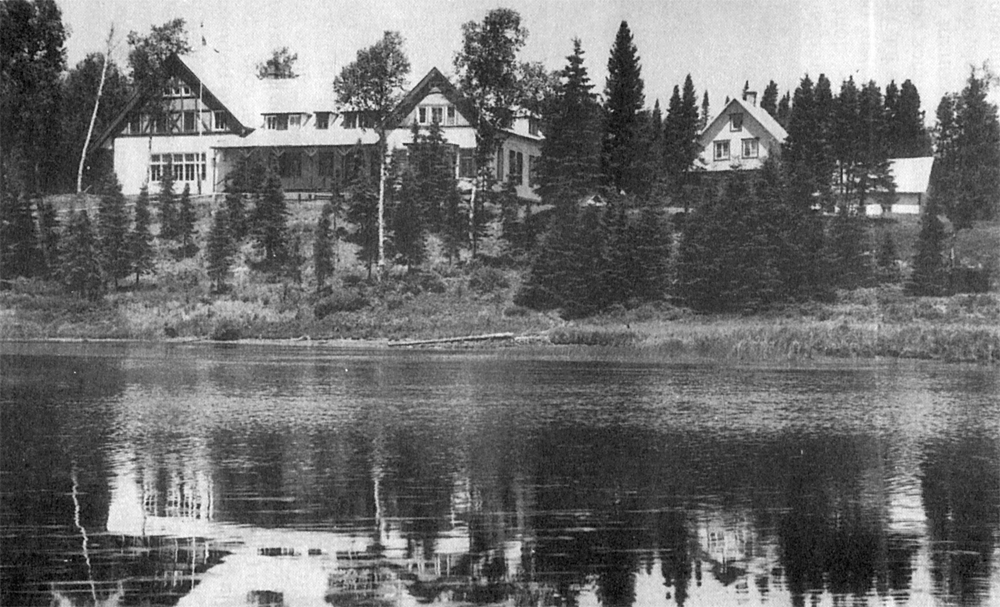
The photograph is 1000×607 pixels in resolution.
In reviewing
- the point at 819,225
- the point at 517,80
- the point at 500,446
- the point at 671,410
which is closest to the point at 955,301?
the point at 819,225

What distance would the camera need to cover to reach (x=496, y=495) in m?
16.6

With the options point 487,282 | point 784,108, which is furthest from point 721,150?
point 784,108

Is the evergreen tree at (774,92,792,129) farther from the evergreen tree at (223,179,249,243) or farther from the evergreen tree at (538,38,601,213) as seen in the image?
the evergreen tree at (223,179,249,243)

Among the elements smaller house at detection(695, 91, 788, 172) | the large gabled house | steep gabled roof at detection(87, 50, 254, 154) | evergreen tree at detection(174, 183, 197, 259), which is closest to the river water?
evergreen tree at detection(174, 183, 197, 259)

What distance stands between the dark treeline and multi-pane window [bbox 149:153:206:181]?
1921mm

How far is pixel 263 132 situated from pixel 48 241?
16.6 m

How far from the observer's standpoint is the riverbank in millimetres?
51125

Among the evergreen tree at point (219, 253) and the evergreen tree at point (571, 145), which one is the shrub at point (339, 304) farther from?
the evergreen tree at point (571, 145)

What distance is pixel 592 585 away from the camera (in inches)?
460

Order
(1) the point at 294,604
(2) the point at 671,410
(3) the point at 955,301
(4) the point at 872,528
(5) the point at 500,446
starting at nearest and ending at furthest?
(1) the point at 294,604 → (4) the point at 872,528 → (5) the point at 500,446 → (2) the point at 671,410 → (3) the point at 955,301

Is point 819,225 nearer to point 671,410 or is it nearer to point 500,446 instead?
point 671,410

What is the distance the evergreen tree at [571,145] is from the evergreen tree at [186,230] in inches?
737

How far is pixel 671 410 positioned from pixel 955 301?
101 ft

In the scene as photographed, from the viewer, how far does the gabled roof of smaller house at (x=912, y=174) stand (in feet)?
261
